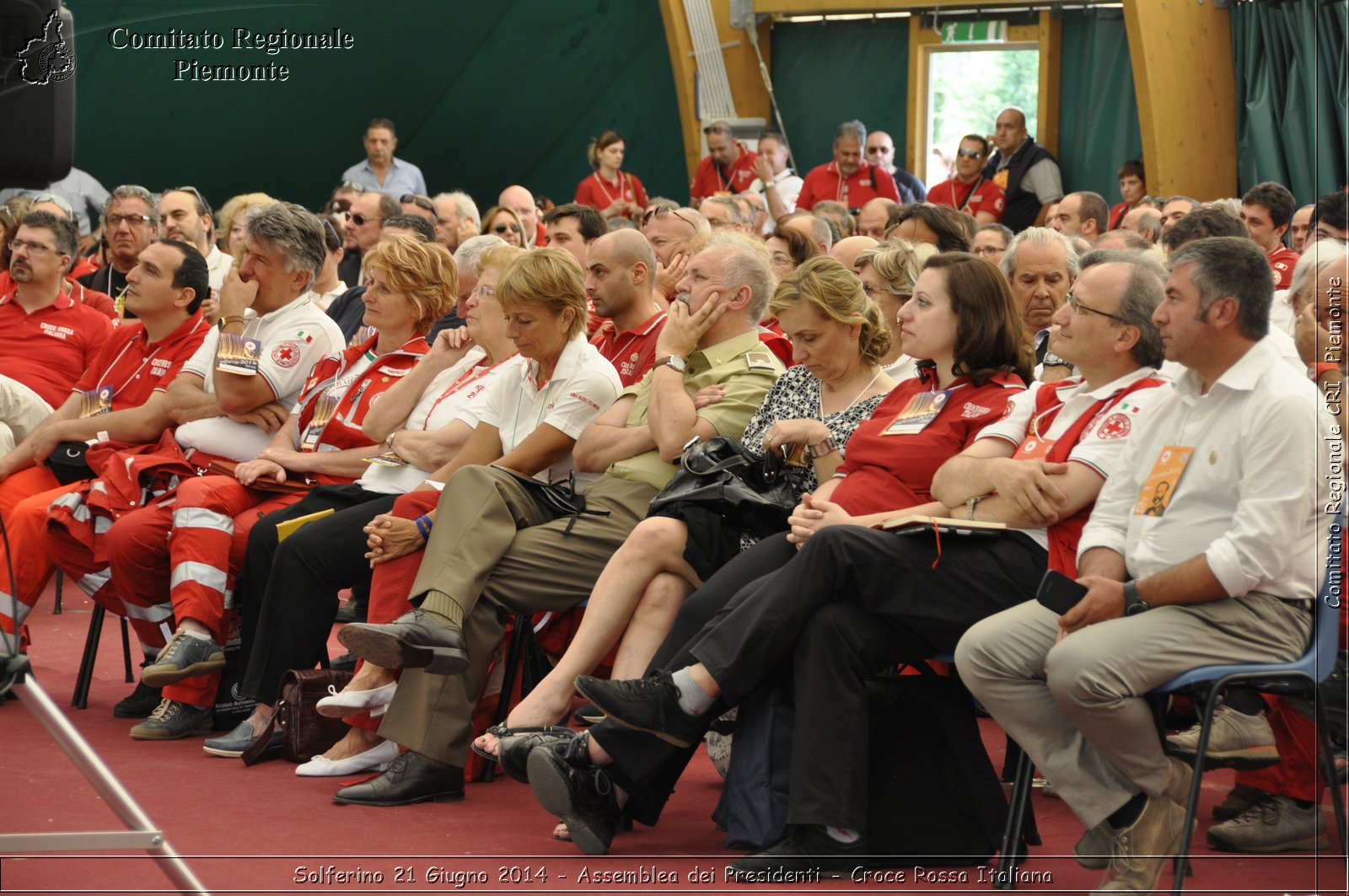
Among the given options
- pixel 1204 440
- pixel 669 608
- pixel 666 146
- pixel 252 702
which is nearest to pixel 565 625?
pixel 669 608

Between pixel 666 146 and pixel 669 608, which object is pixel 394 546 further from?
pixel 666 146

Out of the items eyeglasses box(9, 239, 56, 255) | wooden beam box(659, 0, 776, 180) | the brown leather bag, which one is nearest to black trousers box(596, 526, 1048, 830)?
the brown leather bag

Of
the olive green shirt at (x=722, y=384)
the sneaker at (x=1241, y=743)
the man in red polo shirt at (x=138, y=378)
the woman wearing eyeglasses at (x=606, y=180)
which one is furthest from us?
the woman wearing eyeglasses at (x=606, y=180)

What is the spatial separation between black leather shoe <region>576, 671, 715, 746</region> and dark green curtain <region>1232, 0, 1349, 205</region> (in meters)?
6.65

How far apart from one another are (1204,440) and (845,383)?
1.14 m

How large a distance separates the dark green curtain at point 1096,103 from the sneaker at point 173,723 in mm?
8703

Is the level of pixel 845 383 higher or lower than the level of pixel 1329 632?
higher

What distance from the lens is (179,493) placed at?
4316 mm

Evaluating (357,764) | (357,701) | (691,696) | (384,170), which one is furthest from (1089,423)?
(384,170)

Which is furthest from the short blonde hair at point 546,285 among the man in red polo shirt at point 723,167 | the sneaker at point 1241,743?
the man in red polo shirt at point 723,167

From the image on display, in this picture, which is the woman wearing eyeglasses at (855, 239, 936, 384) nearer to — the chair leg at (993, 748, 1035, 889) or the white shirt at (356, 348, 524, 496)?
the white shirt at (356, 348, 524, 496)

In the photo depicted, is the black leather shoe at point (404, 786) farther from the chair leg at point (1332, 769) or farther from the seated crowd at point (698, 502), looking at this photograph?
the chair leg at point (1332, 769)

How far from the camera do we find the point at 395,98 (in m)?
13.2

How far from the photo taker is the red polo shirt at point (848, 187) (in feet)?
33.2
